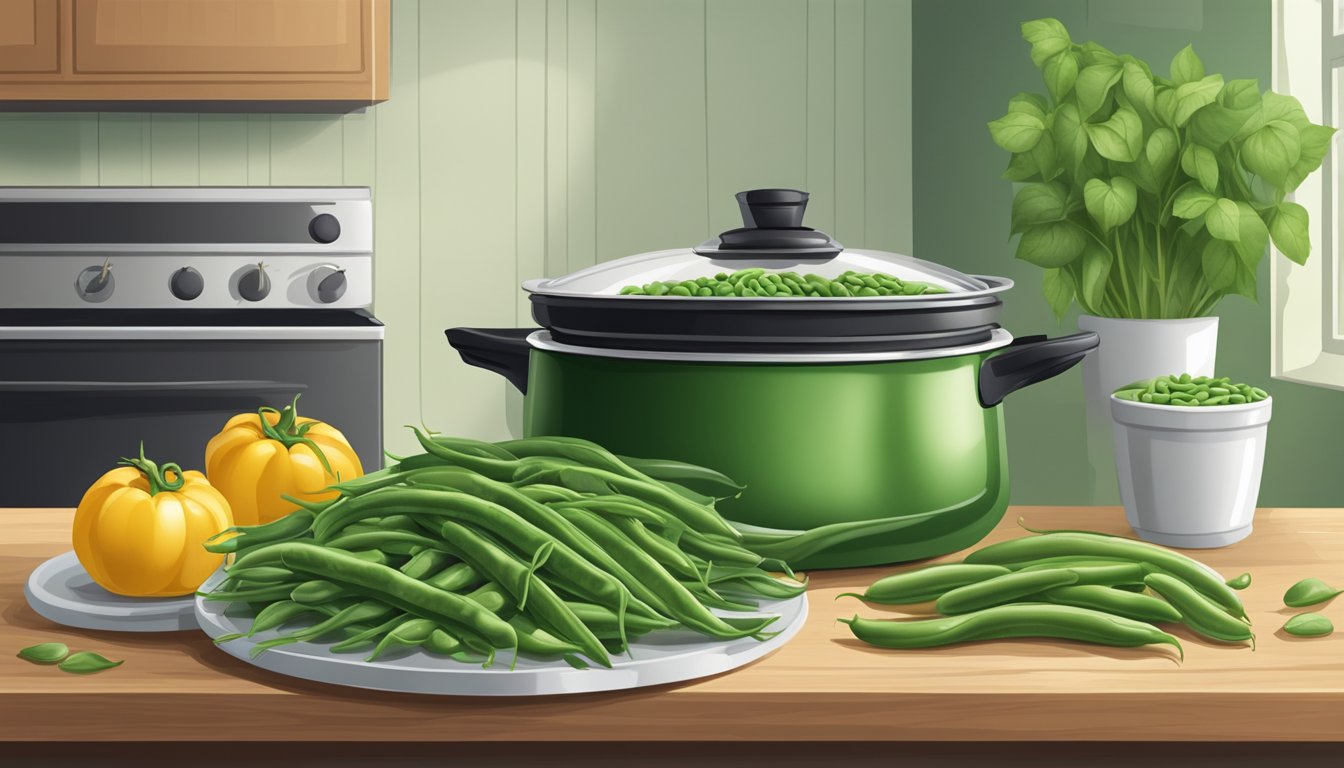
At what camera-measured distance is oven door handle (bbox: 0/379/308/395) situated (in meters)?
2.73

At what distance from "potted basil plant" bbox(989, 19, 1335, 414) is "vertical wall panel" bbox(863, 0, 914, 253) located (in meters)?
1.86

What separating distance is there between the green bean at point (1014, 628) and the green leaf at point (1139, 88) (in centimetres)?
87

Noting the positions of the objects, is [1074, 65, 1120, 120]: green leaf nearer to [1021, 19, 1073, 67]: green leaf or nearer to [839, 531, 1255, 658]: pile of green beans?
[1021, 19, 1073, 67]: green leaf

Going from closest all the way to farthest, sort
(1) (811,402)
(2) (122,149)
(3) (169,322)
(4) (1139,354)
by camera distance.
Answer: (1) (811,402)
(4) (1139,354)
(3) (169,322)
(2) (122,149)

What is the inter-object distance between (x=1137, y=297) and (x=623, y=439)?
2.72ft

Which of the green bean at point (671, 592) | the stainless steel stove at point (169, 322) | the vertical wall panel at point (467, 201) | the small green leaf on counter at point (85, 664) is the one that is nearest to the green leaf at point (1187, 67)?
the green bean at point (671, 592)

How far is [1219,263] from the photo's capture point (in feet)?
4.96

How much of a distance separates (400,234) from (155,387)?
88cm

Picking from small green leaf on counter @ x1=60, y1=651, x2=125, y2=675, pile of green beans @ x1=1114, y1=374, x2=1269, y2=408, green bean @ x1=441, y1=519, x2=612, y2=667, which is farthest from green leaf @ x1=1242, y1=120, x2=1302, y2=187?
small green leaf on counter @ x1=60, y1=651, x2=125, y2=675

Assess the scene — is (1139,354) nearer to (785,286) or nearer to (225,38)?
(785,286)

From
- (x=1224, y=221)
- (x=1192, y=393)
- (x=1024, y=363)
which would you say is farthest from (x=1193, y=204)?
(x=1024, y=363)

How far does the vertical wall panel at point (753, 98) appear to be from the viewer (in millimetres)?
3482

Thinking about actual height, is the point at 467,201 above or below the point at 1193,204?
above
